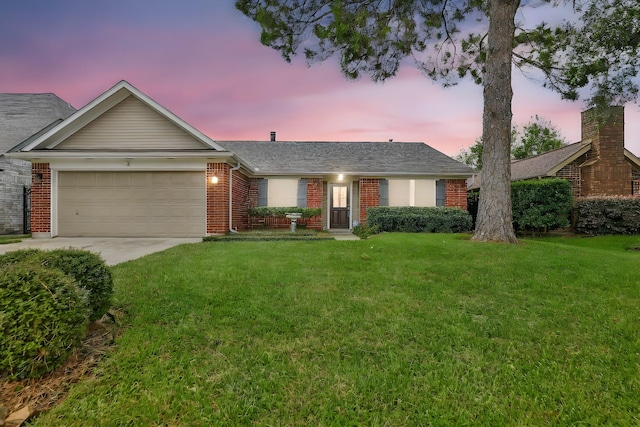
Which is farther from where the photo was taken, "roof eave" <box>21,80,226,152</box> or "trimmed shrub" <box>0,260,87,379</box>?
"roof eave" <box>21,80,226,152</box>

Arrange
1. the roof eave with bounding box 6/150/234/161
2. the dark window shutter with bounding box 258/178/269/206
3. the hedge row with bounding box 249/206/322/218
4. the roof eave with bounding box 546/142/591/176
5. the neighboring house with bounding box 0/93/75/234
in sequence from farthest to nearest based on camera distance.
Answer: the roof eave with bounding box 546/142/591/176
the dark window shutter with bounding box 258/178/269/206
the hedge row with bounding box 249/206/322/218
the neighboring house with bounding box 0/93/75/234
the roof eave with bounding box 6/150/234/161

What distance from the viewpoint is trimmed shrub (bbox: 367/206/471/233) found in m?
11.8

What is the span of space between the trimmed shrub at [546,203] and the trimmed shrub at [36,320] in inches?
532

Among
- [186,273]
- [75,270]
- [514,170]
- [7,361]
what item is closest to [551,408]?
[7,361]

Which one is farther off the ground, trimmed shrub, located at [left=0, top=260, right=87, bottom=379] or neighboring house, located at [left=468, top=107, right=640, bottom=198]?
neighboring house, located at [left=468, top=107, right=640, bottom=198]

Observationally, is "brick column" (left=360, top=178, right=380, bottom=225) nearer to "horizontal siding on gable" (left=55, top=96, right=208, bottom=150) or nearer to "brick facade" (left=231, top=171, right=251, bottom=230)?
"brick facade" (left=231, top=171, right=251, bottom=230)

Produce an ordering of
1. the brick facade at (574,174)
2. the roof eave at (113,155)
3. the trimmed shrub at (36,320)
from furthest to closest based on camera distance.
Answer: the brick facade at (574,174) < the roof eave at (113,155) < the trimmed shrub at (36,320)

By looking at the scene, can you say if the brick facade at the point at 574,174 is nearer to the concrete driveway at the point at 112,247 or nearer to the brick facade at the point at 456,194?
the brick facade at the point at 456,194

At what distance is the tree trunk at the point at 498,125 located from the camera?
797 centimetres

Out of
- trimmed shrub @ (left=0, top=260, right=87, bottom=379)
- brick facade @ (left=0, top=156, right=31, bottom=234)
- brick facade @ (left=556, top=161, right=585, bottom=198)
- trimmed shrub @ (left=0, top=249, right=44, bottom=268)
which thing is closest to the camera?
trimmed shrub @ (left=0, top=260, right=87, bottom=379)

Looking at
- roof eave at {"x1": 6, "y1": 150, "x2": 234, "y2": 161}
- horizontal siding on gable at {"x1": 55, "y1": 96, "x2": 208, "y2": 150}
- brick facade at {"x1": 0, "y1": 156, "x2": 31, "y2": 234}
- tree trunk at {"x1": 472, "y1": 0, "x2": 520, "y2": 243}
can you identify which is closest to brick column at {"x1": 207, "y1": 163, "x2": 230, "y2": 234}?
roof eave at {"x1": 6, "y1": 150, "x2": 234, "y2": 161}

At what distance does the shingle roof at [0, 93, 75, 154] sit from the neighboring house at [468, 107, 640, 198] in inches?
946

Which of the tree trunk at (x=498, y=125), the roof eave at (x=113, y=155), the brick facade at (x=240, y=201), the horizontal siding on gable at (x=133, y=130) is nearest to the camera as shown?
the tree trunk at (x=498, y=125)

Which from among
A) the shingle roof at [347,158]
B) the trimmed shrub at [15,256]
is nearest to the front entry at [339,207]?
the shingle roof at [347,158]
